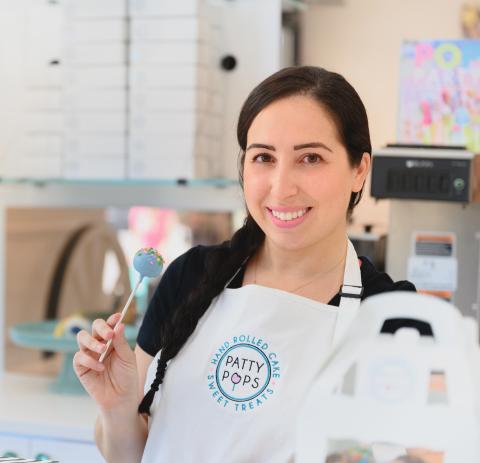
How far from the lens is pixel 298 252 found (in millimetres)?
1270

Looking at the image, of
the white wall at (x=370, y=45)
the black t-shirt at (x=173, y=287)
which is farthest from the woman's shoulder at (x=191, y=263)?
the white wall at (x=370, y=45)

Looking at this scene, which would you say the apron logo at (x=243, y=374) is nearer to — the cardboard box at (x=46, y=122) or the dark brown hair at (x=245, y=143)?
the dark brown hair at (x=245, y=143)

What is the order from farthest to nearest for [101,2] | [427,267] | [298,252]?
[101,2]
[427,267]
[298,252]

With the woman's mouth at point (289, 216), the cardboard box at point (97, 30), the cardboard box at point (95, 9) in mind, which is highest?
the cardboard box at point (95, 9)

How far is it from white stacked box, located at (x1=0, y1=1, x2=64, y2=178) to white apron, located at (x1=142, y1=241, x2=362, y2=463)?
1.25m

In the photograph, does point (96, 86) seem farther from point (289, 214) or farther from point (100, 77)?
point (289, 214)

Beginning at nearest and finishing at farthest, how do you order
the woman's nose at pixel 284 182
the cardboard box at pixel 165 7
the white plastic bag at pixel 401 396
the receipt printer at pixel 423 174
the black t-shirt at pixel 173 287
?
the white plastic bag at pixel 401 396, the woman's nose at pixel 284 182, the black t-shirt at pixel 173 287, the receipt printer at pixel 423 174, the cardboard box at pixel 165 7

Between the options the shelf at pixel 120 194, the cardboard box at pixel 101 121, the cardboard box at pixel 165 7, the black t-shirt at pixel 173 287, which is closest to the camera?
the black t-shirt at pixel 173 287

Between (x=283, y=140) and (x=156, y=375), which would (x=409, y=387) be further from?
(x=156, y=375)

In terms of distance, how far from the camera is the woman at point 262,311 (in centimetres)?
116

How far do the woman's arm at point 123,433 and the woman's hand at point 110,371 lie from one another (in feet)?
0.04

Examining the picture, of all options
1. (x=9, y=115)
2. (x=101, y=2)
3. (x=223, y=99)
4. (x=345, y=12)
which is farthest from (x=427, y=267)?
(x=9, y=115)

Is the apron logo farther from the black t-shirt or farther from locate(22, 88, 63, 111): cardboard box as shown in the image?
locate(22, 88, 63, 111): cardboard box

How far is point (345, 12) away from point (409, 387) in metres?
2.05
